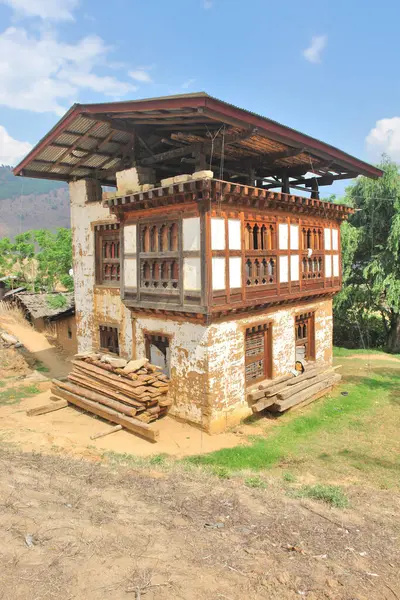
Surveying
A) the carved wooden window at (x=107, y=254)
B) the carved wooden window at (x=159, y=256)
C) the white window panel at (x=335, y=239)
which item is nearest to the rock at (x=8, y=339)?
the carved wooden window at (x=107, y=254)

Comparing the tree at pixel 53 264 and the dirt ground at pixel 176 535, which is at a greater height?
the tree at pixel 53 264

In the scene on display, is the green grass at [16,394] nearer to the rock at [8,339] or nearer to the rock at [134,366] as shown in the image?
the rock at [134,366]

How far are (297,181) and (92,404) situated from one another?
11.9 metres

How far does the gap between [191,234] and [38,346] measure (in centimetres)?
1657

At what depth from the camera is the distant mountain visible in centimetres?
13262

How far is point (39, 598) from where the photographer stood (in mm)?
4793

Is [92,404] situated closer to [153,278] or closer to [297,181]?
[153,278]

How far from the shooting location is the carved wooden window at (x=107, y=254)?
16.3m

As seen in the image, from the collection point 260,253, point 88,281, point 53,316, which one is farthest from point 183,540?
point 53,316

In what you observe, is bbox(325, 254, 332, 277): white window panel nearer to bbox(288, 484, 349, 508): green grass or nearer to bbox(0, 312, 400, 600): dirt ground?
bbox(0, 312, 400, 600): dirt ground

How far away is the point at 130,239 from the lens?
1442 centimetres

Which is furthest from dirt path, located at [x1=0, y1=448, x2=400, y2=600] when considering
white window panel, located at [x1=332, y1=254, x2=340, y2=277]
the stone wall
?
white window panel, located at [x1=332, y1=254, x2=340, y2=277]

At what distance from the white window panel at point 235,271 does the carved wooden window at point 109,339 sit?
220 inches

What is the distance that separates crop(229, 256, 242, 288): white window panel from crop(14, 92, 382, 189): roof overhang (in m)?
2.88
